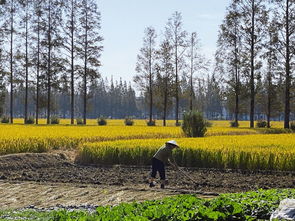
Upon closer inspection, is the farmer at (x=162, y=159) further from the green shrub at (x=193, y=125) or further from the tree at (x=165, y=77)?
the tree at (x=165, y=77)

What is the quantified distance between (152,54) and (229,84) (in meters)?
11.9

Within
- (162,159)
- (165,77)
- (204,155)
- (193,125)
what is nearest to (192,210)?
(162,159)

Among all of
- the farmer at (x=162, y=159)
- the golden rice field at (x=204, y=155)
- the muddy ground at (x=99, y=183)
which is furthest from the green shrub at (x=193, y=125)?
the farmer at (x=162, y=159)

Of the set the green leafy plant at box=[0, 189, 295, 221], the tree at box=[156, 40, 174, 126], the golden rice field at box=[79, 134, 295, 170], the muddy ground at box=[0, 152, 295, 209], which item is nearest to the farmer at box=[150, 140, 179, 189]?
the muddy ground at box=[0, 152, 295, 209]

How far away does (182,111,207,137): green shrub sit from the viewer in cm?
3132

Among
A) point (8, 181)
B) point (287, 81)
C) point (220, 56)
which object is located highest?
point (220, 56)

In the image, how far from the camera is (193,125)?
31.7m

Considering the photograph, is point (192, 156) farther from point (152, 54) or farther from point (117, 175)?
point (152, 54)

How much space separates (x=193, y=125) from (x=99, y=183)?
16.4 m

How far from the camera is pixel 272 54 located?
46.2m

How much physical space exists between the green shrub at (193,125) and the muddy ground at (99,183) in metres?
11.4

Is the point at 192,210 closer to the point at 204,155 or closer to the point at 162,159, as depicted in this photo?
the point at 162,159

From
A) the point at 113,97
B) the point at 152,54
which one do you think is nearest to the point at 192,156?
the point at 152,54

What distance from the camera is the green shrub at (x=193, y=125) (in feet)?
103
